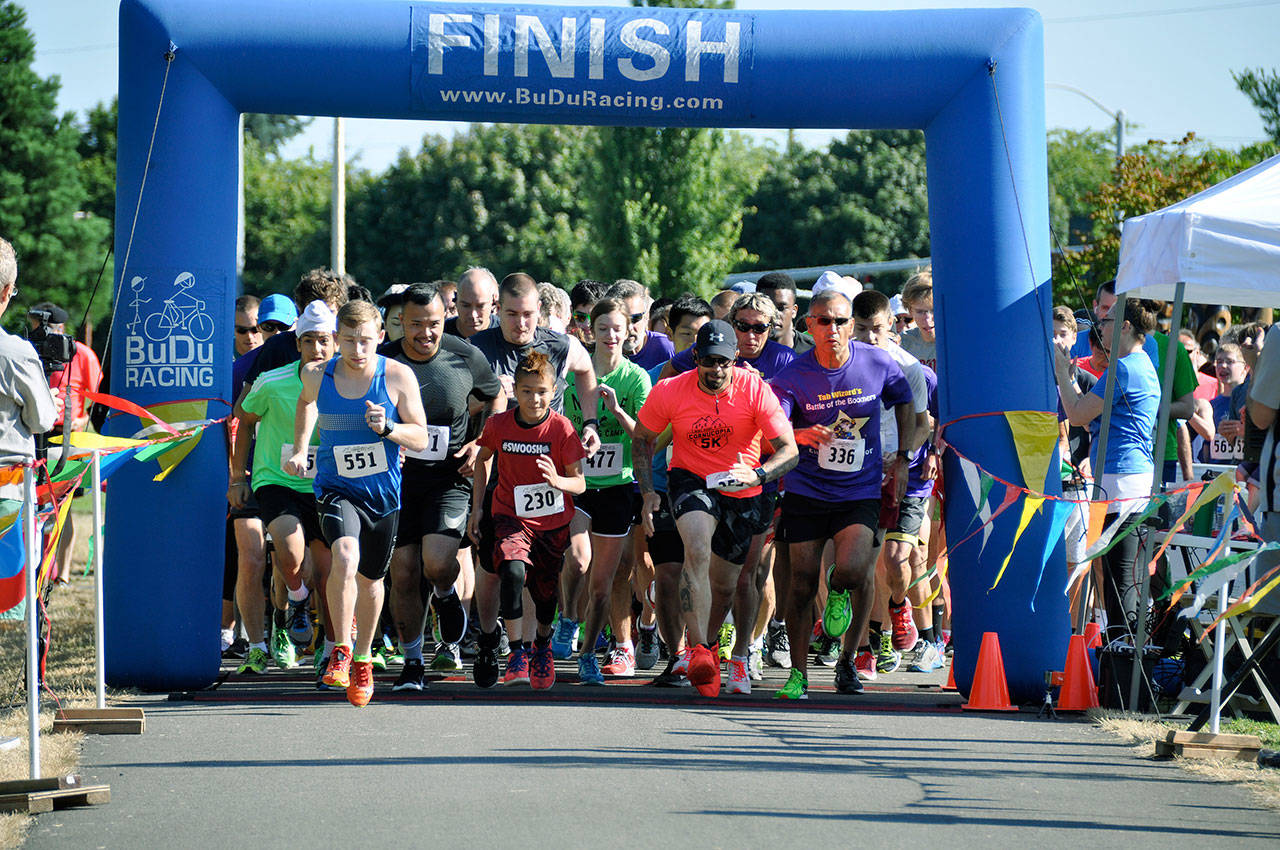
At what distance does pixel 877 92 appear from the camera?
819cm

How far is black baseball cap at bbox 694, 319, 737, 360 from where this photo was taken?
8117 millimetres

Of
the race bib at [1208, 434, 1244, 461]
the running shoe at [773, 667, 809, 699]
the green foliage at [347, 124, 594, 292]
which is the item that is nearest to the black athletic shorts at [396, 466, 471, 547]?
the running shoe at [773, 667, 809, 699]

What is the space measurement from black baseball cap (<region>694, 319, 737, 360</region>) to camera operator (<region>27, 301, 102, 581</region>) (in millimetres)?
3932

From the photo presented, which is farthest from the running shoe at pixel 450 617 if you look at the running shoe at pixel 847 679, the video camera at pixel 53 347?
the video camera at pixel 53 347

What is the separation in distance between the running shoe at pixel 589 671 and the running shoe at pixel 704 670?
0.87 m

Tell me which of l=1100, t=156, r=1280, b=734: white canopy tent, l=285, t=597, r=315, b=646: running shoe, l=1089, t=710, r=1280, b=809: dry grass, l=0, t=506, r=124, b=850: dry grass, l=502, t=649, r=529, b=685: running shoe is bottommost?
l=1089, t=710, r=1280, b=809: dry grass

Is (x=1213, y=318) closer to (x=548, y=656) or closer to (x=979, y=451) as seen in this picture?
(x=979, y=451)

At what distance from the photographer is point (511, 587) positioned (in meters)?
8.30

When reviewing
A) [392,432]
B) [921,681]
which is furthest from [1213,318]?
[392,432]

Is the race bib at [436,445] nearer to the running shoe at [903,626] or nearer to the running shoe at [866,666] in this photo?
the running shoe at [866,666]

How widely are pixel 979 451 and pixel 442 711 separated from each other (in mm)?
2964

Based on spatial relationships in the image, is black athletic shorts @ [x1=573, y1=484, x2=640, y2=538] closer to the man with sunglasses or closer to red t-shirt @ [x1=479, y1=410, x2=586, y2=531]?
red t-shirt @ [x1=479, y1=410, x2=586, y2=531]

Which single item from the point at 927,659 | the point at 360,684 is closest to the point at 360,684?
the point at 360,684

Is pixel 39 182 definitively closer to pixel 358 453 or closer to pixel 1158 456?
pixel 358 453
